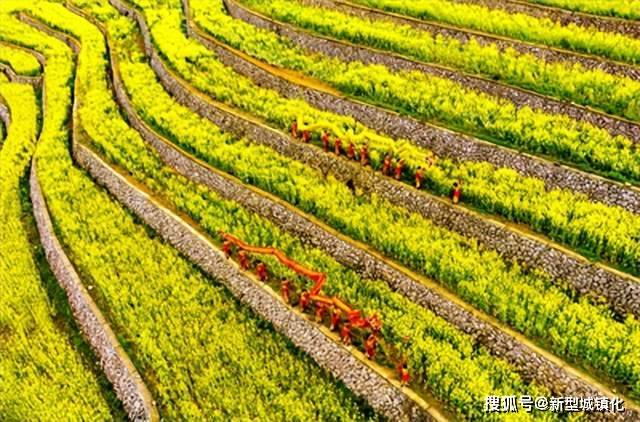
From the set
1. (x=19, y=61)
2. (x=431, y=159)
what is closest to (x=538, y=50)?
(x=431, y=159)

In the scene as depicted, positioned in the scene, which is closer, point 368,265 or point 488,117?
point 368,265

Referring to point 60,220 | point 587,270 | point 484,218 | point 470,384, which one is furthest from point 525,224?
point 60,220

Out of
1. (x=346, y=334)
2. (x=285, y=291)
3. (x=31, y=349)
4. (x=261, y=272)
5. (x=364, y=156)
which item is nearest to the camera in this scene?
(x=346, y=334)

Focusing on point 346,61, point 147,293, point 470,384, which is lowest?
point 147,293

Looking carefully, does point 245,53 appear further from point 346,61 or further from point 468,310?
point 468,310

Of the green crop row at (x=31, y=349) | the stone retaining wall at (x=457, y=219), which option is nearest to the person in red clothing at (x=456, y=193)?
the stone retaining wall at (x=457, y=219)

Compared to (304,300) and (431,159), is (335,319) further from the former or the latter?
(431,159)

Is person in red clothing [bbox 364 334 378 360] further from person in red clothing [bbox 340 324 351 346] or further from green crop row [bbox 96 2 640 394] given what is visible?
green crop row [bbox 96 2 640 394]
